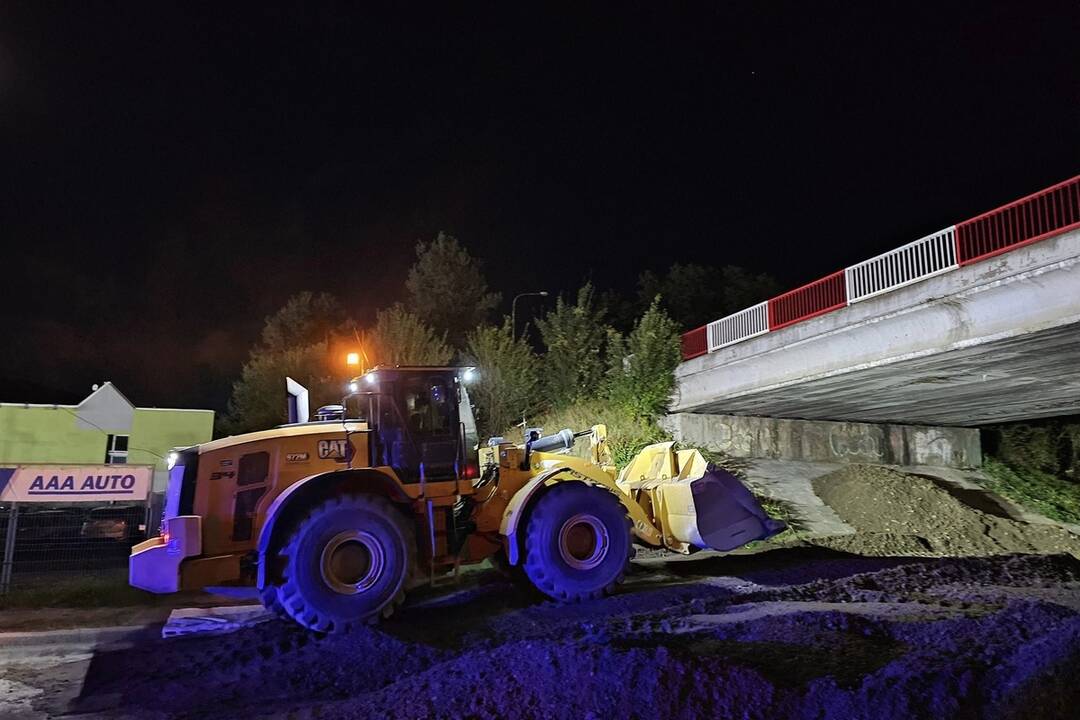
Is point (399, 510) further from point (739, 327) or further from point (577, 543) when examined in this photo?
point (739, 327)

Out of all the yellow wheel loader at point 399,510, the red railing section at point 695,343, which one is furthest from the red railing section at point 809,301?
the yellow wheel loader at point 399,510

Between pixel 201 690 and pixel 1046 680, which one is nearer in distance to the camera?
pixel 1046 680

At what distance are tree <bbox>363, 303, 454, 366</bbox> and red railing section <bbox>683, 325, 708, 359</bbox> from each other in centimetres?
764

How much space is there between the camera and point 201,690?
5.86 meters

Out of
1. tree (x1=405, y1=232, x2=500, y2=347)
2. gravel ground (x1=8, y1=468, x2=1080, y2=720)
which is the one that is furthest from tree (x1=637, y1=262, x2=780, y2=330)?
gravel ground (x1=8, y1=468, x2=1080, y2=720)

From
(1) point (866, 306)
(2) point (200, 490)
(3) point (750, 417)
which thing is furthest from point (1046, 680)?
(3) point (750, 417)

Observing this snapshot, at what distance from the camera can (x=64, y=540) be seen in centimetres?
1124

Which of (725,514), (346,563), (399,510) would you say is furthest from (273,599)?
(725,514)

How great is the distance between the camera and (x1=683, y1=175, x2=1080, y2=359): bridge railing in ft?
41.2

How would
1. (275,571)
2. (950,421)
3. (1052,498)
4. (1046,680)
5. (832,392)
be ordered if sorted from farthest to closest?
(950,421) < (1052,498) < (832,392) < (275,571) < (1046,680)

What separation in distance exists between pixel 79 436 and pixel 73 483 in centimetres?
1264

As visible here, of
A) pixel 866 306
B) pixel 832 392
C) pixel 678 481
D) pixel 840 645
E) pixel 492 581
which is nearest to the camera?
pixel 840 645

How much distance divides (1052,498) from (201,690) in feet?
75.4

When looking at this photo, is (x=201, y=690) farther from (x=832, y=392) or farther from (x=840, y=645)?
(x=832, y=392)
